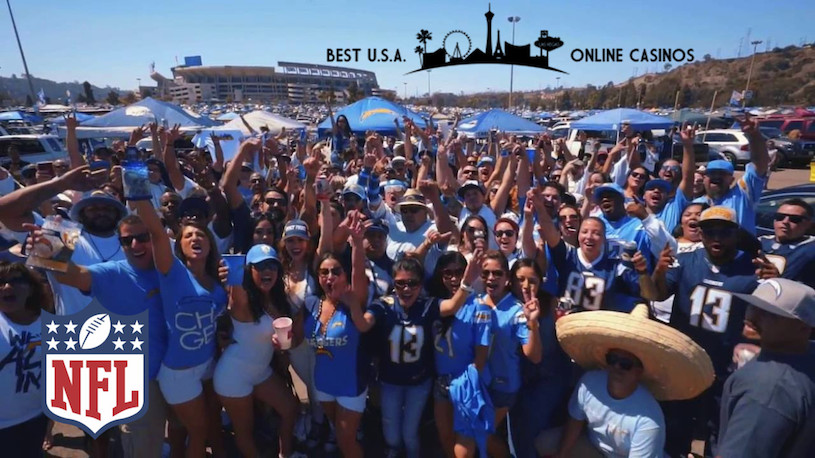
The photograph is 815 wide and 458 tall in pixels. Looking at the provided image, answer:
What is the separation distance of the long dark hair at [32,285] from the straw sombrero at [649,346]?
297 centimetres

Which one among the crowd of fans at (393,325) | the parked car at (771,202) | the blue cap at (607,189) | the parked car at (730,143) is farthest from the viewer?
the parked car at (730,143)

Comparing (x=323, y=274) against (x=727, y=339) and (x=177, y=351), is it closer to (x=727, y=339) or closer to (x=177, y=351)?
(x=177, y=351)

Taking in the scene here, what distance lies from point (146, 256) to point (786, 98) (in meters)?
83.1

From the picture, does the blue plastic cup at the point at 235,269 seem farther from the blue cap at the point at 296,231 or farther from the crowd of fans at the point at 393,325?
the blue cap at the point at 296,231

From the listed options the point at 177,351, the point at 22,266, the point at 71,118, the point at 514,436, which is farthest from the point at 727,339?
the point at 71,118

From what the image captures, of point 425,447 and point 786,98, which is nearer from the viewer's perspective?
point 425,447

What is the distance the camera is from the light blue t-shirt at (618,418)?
2.38 meters

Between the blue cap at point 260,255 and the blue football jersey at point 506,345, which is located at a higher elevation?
the blue cap at point 260,255

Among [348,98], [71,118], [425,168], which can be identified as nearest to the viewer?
[71,118]

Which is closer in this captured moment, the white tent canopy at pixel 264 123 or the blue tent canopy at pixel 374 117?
the blue tent canopy at pixel 374 117

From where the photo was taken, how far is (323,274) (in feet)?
9.82

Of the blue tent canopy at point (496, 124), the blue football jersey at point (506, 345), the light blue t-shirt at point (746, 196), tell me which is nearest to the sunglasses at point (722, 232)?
the blue football jersey at point (506, 345)

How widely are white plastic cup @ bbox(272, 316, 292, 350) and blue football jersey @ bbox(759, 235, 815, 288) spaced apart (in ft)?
11.4

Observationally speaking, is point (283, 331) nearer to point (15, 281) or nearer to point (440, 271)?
point (440, 271)
